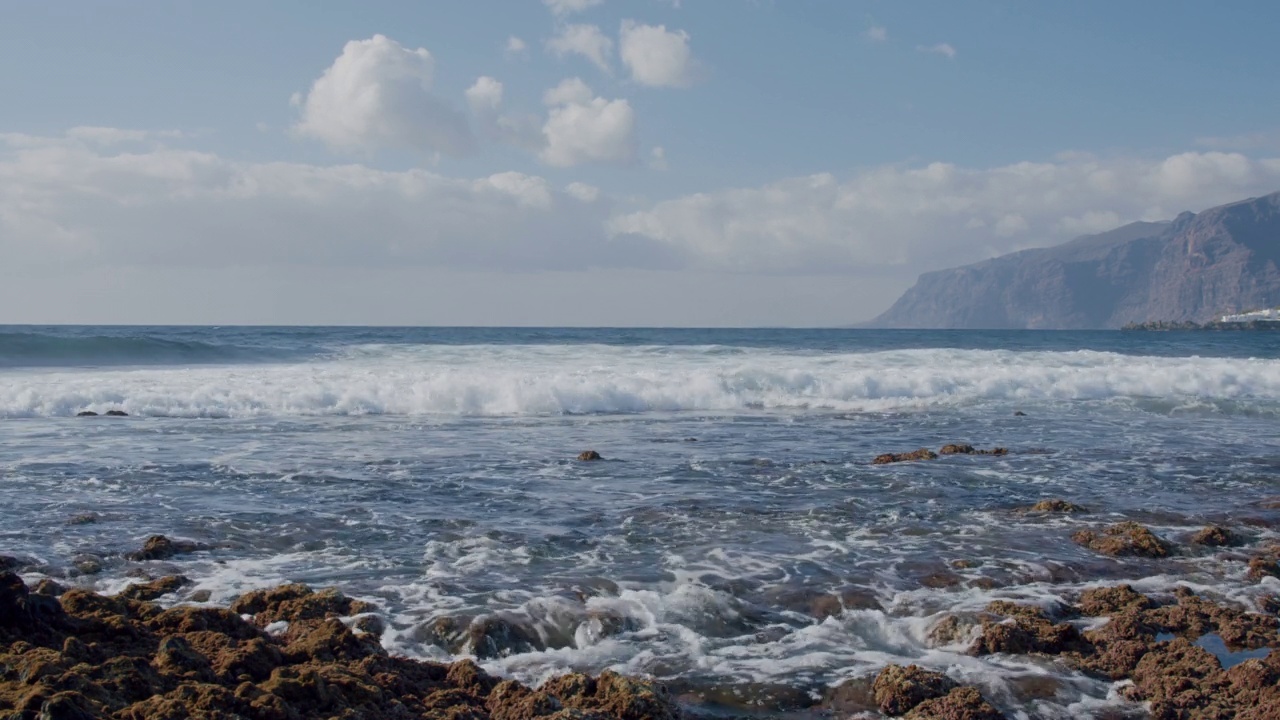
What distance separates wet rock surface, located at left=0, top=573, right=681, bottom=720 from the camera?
416 centimetres

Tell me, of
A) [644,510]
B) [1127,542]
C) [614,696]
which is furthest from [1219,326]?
[614,696]

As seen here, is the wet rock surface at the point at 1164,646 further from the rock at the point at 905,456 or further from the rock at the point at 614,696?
the rock at the point at 905,456

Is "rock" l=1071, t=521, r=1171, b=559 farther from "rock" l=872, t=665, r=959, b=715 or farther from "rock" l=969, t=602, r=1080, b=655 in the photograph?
"rock" l=872, t=665, r=959, b=715

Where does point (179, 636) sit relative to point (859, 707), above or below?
above

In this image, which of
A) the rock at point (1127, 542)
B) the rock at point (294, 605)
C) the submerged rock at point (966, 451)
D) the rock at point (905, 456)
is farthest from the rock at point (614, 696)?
the submerged rock at point (966, 451)

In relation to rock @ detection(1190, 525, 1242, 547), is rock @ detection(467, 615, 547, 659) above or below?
below

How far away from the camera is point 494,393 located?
868 inches

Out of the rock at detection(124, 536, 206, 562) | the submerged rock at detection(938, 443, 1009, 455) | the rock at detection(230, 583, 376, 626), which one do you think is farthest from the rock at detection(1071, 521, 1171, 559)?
the rock at detection(124, 536, 206, 562)

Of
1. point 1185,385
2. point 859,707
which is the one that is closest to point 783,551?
point 859,707

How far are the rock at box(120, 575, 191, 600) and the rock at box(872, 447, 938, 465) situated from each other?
943 cm

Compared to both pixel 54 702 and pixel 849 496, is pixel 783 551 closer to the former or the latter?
pixel 849 496

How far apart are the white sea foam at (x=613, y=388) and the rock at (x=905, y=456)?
8434 mm

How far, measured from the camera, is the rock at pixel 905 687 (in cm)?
504

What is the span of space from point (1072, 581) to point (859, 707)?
10.6ft
